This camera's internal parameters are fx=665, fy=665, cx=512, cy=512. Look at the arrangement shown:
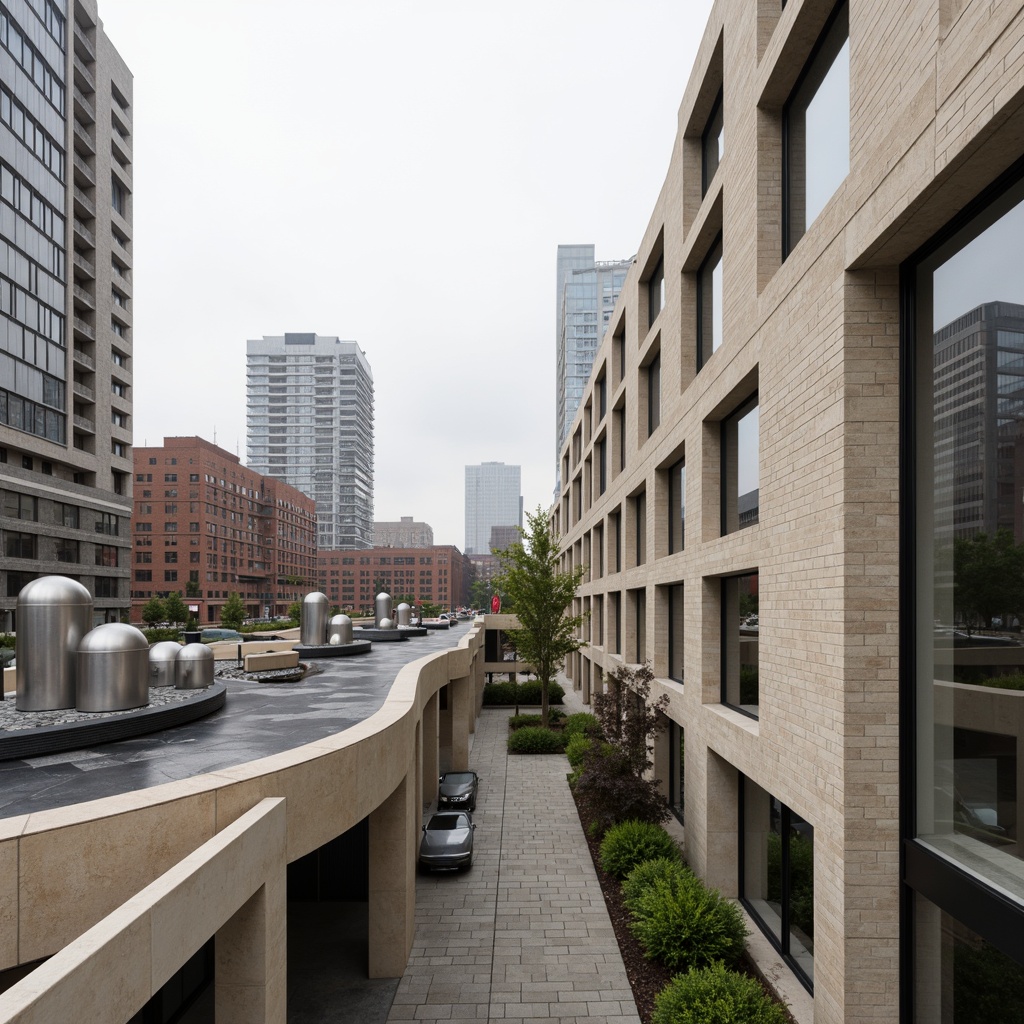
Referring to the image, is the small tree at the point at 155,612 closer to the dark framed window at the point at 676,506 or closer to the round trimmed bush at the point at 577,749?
the round trimmed bush at the point at 577,749

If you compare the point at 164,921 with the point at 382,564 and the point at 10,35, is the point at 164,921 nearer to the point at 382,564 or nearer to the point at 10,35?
the point at 10,35

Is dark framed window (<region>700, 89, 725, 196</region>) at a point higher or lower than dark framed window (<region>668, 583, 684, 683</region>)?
higher

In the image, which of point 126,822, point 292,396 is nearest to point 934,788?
point 126,822

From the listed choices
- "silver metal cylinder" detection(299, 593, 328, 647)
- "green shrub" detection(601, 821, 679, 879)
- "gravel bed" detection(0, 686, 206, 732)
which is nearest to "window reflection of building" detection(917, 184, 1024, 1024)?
"green shrub" detection(601, 821, 679, 879)

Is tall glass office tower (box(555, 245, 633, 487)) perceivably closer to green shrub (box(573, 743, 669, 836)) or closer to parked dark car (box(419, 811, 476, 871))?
green shrub (box(573, 743, 669, 836))

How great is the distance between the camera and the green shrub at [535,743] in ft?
92.4

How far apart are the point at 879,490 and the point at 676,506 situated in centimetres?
1109

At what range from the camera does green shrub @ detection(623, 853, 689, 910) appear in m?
13.1

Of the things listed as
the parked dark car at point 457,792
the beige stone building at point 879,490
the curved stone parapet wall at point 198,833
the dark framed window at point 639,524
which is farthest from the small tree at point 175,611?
the beige stone building at point 879,490

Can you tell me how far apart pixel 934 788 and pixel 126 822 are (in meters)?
8.56

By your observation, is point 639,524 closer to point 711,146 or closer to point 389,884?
point 711,146

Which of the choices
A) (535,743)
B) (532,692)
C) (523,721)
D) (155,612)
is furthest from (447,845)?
(155,612)

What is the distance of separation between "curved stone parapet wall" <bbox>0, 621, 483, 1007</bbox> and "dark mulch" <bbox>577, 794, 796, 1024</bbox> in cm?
398

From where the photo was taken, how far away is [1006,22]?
5.34 m
